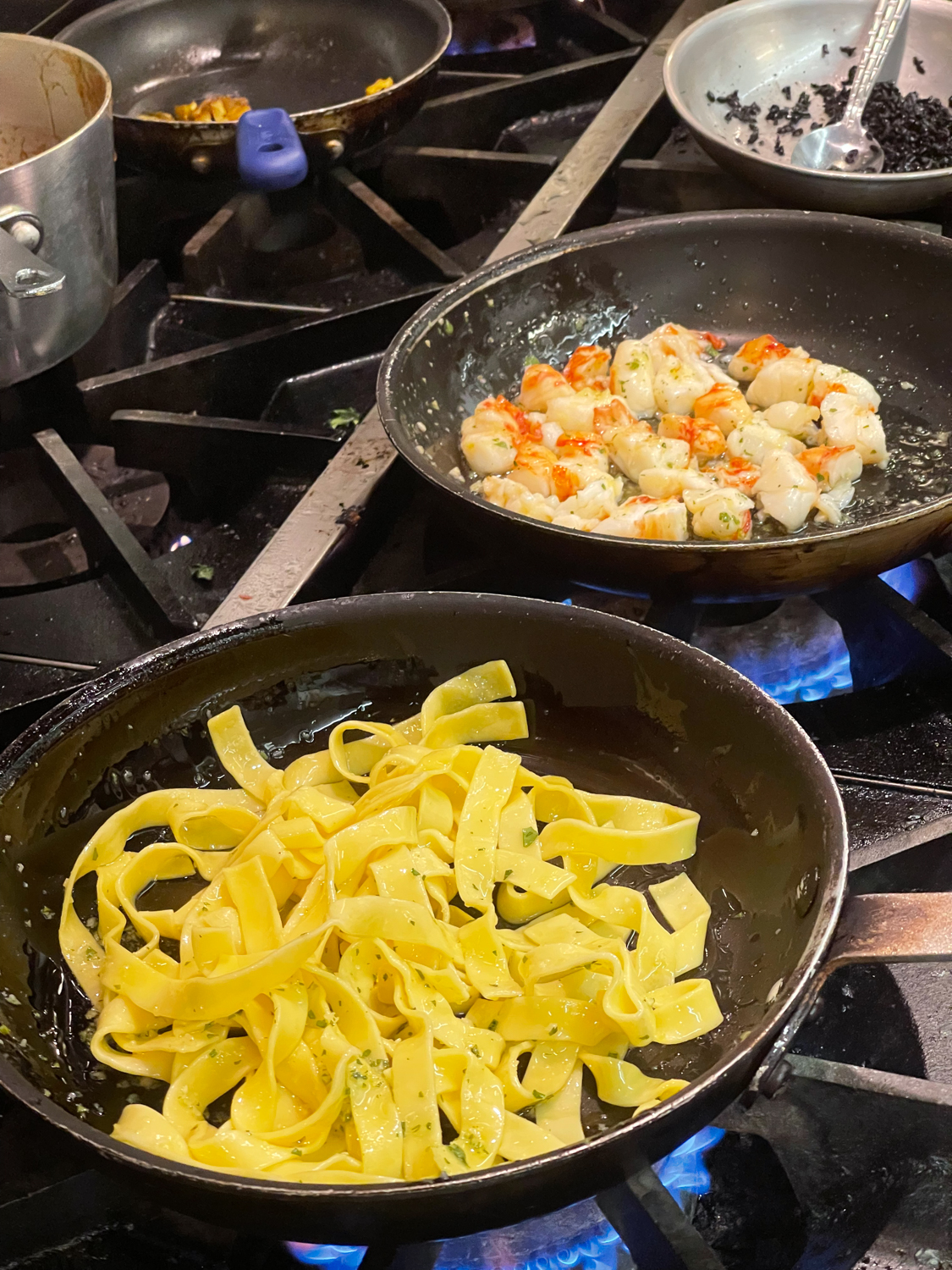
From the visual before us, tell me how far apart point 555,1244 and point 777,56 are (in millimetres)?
2593

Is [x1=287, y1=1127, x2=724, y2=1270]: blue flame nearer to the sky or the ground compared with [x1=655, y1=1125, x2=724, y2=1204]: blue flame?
nearer to the ground

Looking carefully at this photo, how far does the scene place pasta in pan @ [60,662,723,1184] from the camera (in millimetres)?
1148

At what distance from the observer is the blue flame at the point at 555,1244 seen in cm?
120

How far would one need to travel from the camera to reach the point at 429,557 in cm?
191

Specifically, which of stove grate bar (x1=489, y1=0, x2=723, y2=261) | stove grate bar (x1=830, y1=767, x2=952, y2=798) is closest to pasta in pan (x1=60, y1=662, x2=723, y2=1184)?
stove grate bar (x1=830, y1=767, x2=952, y2=798)

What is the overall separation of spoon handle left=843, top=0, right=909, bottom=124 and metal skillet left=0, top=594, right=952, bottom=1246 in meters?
1.71

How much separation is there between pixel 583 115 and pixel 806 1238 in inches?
111

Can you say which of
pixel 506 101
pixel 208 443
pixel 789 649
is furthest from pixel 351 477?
pixel 506 101

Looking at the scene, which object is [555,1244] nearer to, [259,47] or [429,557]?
[429,557]

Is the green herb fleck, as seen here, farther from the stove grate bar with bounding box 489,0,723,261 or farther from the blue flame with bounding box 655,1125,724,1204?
the blue flame with bounding box 655,1125,724,1204

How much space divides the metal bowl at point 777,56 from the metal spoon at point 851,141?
0.20 ft

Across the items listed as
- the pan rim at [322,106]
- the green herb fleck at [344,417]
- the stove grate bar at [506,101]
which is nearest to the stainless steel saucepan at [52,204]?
the pan rim at [322,106]

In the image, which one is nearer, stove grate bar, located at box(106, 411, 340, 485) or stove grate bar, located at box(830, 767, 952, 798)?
stove grate bar, located at box(830, 767, 952, 798)

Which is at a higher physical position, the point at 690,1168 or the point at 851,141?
the point at 851,141
